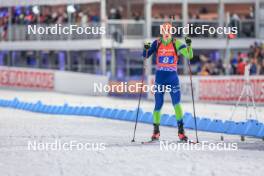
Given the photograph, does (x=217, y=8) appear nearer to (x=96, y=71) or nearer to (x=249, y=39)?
(x=249, y=39)

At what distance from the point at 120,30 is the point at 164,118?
21.9 metres

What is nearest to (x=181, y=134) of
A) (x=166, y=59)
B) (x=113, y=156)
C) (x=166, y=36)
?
(x=166, y=59)

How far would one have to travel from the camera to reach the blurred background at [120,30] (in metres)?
41.6

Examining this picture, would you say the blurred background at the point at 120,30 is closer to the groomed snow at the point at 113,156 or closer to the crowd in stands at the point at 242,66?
the crowd in stands at the point at 242,66

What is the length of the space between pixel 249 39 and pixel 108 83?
32.9 ft

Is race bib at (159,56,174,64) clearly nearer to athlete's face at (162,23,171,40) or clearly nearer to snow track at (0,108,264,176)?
athlete's face at (162,23,171,40)

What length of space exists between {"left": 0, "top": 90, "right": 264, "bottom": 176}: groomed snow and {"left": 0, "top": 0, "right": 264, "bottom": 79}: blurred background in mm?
22311

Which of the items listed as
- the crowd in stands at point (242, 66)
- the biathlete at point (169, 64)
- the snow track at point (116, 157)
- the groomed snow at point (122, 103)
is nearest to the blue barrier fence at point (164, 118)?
the snow track at point (116, 157)

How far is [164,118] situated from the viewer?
2006cm

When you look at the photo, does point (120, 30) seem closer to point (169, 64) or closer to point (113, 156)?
point (169, 64)

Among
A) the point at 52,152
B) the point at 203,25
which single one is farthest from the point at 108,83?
the point at 52,152

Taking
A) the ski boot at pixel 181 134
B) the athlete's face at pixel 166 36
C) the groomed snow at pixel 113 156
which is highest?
the athlete's face at pixel 166 36

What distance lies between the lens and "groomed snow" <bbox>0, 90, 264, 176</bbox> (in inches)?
420

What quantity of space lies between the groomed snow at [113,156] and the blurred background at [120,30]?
2231 cm
